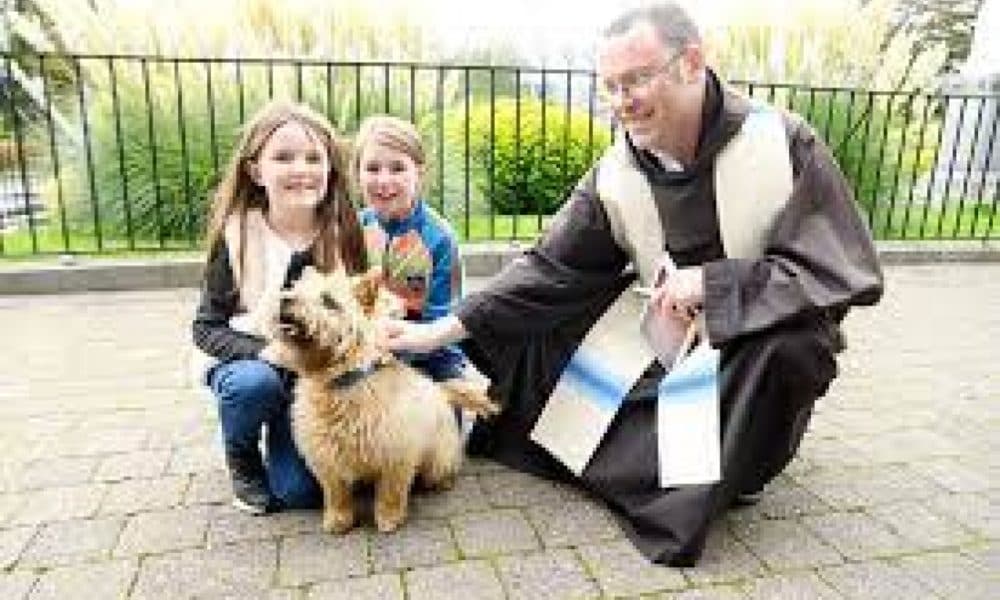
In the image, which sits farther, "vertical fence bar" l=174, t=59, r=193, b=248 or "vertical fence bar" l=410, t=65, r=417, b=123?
"vertical fence bar" l=410, t=65, r=417, b=123

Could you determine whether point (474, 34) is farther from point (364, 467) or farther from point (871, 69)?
point (364, 467)

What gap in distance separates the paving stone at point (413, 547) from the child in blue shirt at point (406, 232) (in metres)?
0.69

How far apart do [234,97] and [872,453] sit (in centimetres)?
615

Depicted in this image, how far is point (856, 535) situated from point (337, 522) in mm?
1660

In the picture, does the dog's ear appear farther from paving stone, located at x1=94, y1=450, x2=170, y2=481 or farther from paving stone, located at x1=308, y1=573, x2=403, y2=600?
paving stone, located at x1=94, y1=450, x2=170, y2=481

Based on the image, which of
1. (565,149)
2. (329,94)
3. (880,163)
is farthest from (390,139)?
(880,163)

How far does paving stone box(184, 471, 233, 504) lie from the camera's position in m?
3.27

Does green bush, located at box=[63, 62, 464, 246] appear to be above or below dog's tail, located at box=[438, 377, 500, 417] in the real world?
above

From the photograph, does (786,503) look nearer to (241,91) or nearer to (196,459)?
(196,459)

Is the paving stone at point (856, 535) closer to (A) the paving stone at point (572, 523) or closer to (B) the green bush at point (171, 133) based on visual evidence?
(A) the paving stone at point (572, 523)

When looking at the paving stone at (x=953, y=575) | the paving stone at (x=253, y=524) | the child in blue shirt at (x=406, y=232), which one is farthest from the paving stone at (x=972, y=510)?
the paving stone at (x=253, y=524)

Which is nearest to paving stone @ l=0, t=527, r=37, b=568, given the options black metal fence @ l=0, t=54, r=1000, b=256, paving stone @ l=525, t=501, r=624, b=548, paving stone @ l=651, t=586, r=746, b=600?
paving stone @ l=525, t=501, r=624, b=548

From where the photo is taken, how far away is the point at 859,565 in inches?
113

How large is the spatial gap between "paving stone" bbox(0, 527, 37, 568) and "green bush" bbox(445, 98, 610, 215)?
610 centimetres
